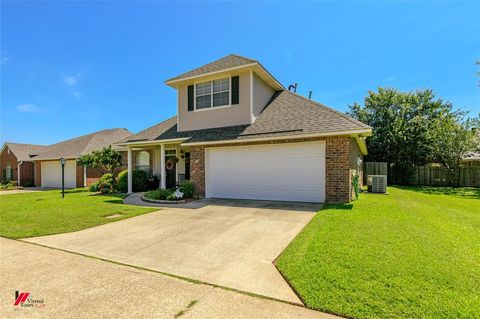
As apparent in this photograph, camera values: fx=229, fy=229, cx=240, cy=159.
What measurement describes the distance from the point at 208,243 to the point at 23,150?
34.1m

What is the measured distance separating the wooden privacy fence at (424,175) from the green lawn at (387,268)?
12.5 metres

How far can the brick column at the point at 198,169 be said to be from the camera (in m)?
11.5

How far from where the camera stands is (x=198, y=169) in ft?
38.0

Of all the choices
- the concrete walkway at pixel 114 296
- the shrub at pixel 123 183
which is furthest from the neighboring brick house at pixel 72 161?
the concrete walkway at pixel 114 296

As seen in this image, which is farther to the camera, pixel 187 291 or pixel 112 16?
pixel 112 16

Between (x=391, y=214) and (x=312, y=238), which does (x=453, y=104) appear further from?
(x=312, y=238)

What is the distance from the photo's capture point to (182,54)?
47.3ft

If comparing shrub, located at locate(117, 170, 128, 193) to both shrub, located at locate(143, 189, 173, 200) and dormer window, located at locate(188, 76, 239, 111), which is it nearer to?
shrub, located at locate(143, 189, 173, 200)

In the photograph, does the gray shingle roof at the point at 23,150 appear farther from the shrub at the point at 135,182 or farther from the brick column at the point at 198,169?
the brick column at the point at 198,169

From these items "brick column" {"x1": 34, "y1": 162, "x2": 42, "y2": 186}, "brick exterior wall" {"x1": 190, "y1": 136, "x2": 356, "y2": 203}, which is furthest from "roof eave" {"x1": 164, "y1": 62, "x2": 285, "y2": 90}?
"brick column" {"x1": 34, "y1": 162, "x2": 42, "y2": 186}

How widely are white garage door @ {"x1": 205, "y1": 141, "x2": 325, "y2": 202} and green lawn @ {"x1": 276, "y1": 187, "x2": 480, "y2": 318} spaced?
3487mm

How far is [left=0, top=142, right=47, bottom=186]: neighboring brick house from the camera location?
2489cm

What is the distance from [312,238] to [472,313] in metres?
2.63

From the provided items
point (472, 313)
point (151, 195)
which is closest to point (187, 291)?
point (472, 313)
